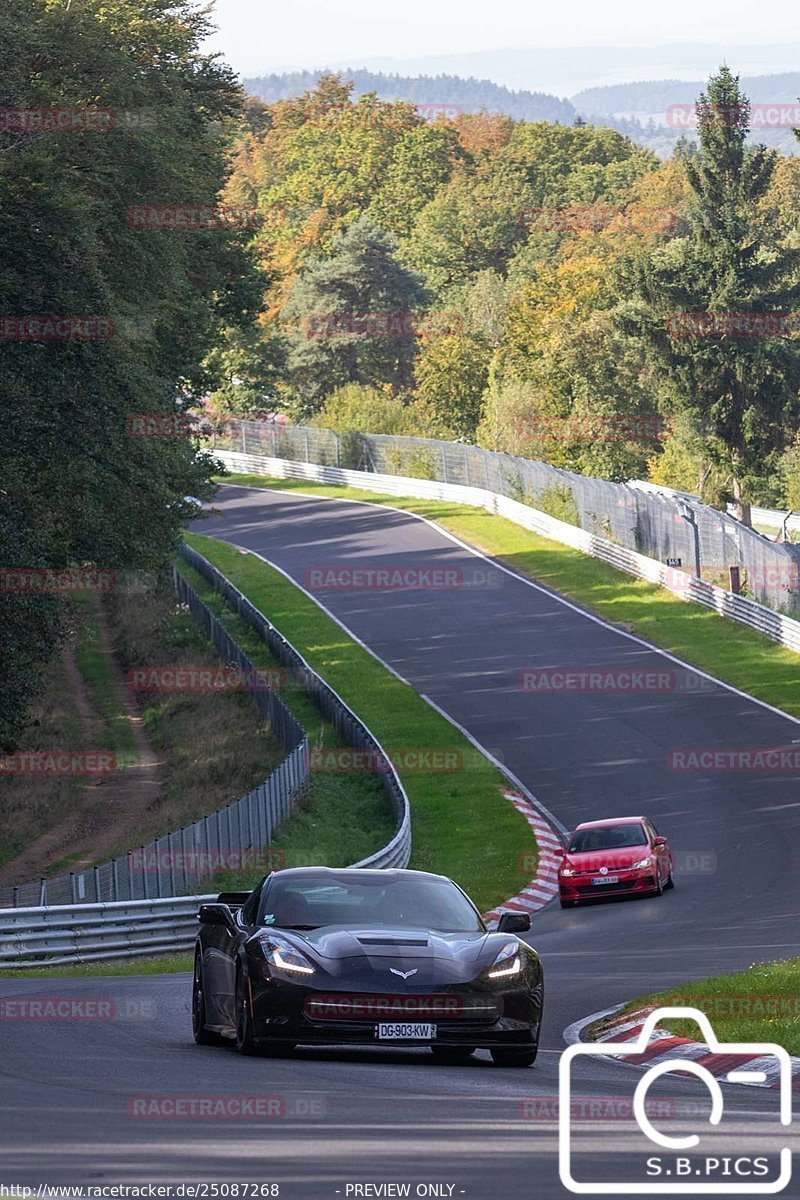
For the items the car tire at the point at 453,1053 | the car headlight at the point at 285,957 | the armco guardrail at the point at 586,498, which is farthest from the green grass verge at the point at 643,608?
the car headlight at the point at 285,957

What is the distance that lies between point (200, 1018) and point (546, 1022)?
3.53 metres

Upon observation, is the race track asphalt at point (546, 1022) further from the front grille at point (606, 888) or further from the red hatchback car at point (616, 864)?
the red hatchback car at point (616, 864)

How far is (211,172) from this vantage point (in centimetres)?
4525

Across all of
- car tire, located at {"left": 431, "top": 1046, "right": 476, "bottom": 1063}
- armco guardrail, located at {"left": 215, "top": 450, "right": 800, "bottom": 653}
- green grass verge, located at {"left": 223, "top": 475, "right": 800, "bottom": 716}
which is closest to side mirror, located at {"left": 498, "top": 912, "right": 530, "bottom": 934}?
car tire, located at {"left": 431, "top": 1046, "right": 476, "bottom": 1063}

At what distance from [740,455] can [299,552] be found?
22371 mm

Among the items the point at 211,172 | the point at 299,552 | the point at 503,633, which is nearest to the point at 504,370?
the point at 299,552

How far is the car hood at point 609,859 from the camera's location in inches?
1110

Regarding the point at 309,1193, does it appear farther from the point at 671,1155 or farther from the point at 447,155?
the point at 447,155

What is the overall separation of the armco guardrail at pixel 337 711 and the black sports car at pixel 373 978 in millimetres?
15056

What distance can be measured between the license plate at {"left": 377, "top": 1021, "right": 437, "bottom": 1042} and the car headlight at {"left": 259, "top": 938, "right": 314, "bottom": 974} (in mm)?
568

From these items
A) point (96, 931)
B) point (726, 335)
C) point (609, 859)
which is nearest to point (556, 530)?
point (726, 335)

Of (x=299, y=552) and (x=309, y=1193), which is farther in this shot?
(x=299, y=552)

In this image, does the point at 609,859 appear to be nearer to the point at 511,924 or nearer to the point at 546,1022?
the point at 546,1022

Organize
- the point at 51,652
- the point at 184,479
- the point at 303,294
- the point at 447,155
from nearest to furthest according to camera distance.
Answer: the point at 51,652 → the point at 184,479 → the point at 303,294 → the point at 447,155
